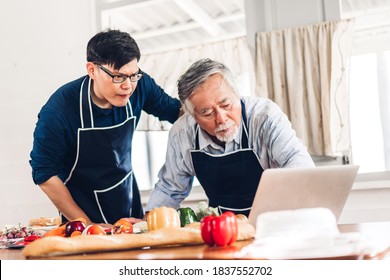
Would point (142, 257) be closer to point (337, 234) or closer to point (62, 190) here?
point (337, 234)

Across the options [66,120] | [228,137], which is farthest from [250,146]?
[66,120]

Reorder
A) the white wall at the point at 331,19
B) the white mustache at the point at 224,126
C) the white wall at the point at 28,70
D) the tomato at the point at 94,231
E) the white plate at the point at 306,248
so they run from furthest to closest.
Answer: the white wall at the point at 28,70, the white mustache at the point at 224,126, the white wall at the point at 331,19, the tomato at the point at 94,231, the white plate at the point at 306,248

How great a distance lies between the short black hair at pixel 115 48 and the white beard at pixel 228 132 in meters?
0.26

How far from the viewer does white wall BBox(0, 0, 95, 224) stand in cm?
169

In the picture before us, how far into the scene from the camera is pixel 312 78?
59.9 inches

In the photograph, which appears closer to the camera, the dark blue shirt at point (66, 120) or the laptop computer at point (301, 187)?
the laptop computer at point (301, 187)

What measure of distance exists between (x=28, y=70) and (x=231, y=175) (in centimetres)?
73

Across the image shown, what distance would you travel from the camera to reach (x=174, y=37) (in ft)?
5.05

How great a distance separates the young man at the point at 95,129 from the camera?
147cm

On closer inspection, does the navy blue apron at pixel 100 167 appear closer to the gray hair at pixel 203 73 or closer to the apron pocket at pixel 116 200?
the apron pocket at pixel 116 200

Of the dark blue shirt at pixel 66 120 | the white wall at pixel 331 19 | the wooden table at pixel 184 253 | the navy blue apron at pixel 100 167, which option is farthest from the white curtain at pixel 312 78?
the wooden table at pixel 184 253

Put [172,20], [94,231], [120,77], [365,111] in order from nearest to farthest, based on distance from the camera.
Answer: [94,231], [365,111], [120,77], [172,20]

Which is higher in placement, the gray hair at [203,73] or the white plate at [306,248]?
the gray hair at [203,73]

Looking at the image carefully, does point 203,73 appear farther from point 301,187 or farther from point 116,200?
point 301,187
